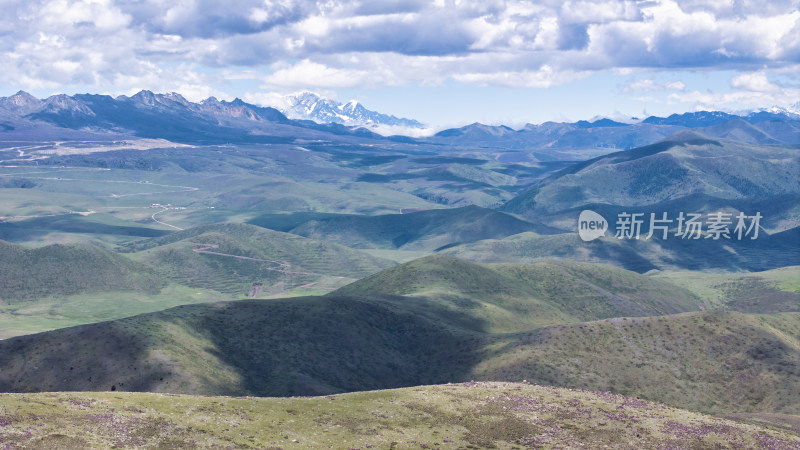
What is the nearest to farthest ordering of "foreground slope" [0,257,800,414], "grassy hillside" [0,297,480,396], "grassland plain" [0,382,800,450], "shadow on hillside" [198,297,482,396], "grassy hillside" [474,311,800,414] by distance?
"grassland plain" [0,382,800,450] < "grassy hillside" [0,297,480,396] < "foreground slope" [0,257,800,414] < "grassy hillside" [474,311,800,414] < "shadow on hillside" [198,297,482,396]

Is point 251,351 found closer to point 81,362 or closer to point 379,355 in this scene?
point 379,355

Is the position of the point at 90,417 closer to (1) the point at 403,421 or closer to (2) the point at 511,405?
(1) the point at 403,421

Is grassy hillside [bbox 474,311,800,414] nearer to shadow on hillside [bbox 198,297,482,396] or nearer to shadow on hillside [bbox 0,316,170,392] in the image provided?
shadow on hillside [bbox 198,297,482,396]

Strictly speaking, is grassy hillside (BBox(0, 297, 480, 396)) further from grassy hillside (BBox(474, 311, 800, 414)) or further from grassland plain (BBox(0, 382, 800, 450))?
grassland plain (BBox(0, 382, 800, 450))

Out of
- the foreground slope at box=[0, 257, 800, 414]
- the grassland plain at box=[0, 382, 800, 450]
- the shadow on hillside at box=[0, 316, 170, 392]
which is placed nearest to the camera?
the grassland plain at box=[0, 382, 800, 450]

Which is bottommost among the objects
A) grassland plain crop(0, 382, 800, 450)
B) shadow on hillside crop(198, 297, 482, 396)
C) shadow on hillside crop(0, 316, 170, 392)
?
shadow on hillside crop(198, 297, 482, 396)

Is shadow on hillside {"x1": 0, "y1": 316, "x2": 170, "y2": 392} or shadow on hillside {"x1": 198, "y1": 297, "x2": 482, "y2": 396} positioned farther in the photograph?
shadow on hillside {"x1": 198, "y1": 297, "x2": 482, "y2": 396}

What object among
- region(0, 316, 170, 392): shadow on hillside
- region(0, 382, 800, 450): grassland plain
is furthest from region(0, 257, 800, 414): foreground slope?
region(0, 382, 800, 450): grassland plain

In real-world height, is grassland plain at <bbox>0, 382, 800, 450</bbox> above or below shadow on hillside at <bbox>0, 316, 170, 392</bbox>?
above

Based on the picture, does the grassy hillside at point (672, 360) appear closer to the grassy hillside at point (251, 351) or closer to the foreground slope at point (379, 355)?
the foreground slope at point (379, 355)
